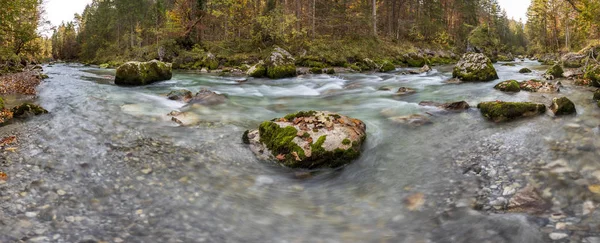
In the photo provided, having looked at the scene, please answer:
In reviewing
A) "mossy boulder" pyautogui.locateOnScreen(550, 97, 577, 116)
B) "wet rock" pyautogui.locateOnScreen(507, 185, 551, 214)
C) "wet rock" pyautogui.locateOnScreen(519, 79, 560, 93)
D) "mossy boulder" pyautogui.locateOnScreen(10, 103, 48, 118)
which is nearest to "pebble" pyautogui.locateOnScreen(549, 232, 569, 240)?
"wet rock" pyautogui.locateOnScreen(507, 185, 551, 214)

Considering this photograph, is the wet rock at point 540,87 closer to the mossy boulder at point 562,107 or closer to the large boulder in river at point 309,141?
the mossy boulder at point 562,107

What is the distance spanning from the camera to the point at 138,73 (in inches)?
619

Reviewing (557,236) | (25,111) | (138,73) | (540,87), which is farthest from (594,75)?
(138,73)

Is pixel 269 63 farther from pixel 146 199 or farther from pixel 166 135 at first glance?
pixel 146 199

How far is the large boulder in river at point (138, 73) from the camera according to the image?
15570 mm

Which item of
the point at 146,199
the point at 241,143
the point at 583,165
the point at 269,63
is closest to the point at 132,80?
the point at 269,63

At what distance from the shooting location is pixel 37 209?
13.3 feet

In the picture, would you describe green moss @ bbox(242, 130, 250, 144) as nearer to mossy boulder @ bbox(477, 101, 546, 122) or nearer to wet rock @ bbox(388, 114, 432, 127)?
wet rock @ bbox(388, 114, 432, 127)

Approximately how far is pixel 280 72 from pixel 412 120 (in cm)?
1356

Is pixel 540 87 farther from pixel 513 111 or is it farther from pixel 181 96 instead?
pixel 181 96

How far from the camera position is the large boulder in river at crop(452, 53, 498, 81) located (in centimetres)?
1587

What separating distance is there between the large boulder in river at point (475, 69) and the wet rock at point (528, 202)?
12750 millimetres

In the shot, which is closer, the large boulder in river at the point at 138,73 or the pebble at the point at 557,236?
the pebble at the point at 557,236

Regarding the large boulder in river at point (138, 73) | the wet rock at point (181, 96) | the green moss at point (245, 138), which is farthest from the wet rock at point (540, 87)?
the large boulder in river at point (138, 73)
